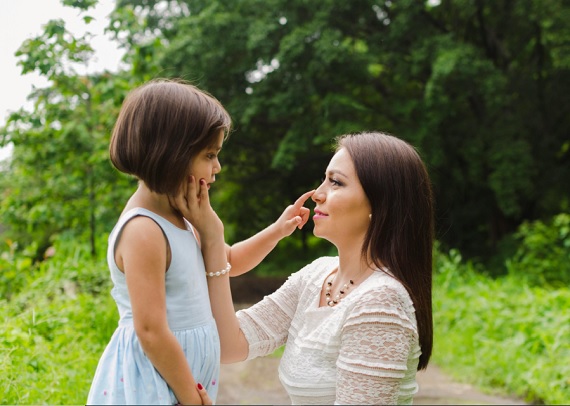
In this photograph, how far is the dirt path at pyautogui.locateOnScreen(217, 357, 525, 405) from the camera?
185 inches

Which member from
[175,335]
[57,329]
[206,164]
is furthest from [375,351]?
[57,329]

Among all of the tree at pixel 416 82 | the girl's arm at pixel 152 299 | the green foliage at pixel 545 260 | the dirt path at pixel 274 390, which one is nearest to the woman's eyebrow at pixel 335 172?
the girl's arm at pixel 152 299

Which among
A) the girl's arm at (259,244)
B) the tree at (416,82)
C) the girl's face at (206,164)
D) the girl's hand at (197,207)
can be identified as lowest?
the girl's arm at (259,244)

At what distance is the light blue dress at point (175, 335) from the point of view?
149cm

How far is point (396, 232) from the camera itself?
71.5 inches

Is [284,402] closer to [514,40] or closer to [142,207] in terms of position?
[142,207]

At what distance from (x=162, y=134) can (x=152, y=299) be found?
0.38 metres

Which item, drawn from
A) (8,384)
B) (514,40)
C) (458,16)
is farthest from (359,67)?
(8,384)

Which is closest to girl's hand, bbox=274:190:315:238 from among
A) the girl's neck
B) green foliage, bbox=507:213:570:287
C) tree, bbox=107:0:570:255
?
the girl's neck

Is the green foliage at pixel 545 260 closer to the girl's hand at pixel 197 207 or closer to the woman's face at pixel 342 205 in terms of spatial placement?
the woman's face at pixel 342 205

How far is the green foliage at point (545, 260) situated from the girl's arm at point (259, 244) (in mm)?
5999

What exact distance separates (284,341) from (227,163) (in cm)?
988

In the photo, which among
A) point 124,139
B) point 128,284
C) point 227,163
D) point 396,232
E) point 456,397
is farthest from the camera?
point 227,163

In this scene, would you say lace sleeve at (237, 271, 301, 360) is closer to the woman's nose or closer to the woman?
the woman
